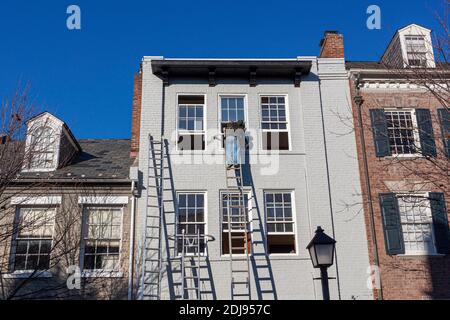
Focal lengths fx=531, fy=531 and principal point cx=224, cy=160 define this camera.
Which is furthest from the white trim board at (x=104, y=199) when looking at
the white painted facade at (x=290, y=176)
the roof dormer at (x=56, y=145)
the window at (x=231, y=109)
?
the window at (x=231, y=109)

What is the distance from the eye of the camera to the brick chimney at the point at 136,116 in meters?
16.3

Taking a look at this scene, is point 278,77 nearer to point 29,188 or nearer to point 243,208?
point 243,208

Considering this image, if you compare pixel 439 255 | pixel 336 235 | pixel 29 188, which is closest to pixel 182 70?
pixel 29 188

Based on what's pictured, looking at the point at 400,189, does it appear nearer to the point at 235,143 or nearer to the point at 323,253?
the point at 235,143

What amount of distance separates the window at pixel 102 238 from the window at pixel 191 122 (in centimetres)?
277

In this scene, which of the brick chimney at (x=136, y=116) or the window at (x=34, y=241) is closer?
the window at (x=34, y=241)

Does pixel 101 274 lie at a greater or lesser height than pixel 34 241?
lesser

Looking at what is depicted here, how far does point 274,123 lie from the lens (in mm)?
15875

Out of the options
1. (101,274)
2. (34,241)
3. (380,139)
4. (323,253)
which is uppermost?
(380,139)

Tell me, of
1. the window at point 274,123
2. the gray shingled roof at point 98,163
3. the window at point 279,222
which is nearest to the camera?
the window at point 279,222

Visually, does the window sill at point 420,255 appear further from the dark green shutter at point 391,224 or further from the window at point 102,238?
the window at point 102,238

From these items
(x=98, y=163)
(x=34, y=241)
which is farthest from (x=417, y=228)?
(x=34, y=241)

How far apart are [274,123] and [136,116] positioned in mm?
4282

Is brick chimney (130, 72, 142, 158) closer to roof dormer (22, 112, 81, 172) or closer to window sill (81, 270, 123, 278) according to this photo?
roof dormer (22, 112, 81, 172)
